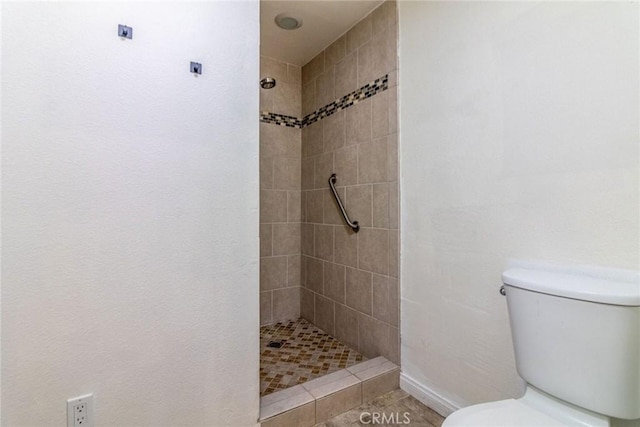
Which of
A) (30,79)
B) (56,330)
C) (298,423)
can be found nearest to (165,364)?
(56,330)

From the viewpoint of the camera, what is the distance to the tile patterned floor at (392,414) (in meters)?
1.42

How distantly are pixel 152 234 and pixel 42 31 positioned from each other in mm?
703

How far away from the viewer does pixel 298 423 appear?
4.48ft

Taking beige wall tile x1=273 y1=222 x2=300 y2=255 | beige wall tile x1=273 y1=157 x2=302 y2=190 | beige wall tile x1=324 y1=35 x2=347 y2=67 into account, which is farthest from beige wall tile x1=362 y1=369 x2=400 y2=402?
beige wall tile x1=324 y1=35 x2=347 y2=67

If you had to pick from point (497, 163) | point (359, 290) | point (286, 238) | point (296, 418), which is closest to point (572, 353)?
point (497, 163)

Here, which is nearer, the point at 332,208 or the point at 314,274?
the point at 332,208

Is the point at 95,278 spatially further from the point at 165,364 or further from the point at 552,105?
the point at 552,105

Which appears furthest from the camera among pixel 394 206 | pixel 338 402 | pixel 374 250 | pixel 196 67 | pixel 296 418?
pixel 374 250

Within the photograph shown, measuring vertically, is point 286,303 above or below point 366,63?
below

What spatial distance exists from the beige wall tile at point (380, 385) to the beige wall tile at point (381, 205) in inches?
31.7

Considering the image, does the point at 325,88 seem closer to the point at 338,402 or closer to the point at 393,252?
A: the point at 393,252

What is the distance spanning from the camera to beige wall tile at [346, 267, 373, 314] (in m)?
1.91

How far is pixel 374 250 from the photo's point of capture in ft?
6.11

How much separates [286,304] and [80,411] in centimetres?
162
